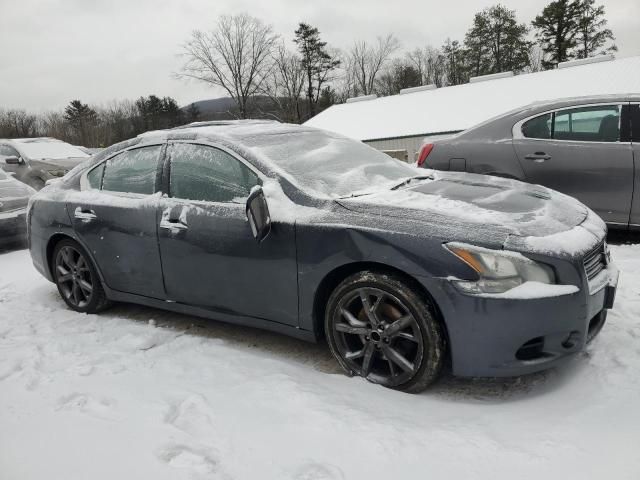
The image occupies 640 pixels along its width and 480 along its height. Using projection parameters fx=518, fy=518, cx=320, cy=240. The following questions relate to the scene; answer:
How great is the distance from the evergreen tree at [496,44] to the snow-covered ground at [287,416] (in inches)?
1900

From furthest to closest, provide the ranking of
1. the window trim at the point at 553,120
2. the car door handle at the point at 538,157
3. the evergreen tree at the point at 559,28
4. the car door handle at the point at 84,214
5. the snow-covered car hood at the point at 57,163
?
the evergreen tree at the point at 559,28
the snow-covered car hood at the point at 57,163
the car door handle at the point at 538,157
the window trim at the point at 553,120
the car door handle at the point at 84,214

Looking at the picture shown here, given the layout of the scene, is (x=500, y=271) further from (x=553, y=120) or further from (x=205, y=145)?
(x=553, y=120)

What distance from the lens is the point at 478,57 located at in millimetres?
48688

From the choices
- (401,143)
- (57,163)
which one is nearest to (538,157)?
(57,163)

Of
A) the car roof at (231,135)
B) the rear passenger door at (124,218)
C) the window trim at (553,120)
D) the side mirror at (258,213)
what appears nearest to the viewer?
the side mirror at (258,213)

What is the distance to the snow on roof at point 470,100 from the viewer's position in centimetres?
2228

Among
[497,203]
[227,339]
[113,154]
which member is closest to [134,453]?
[227,339]

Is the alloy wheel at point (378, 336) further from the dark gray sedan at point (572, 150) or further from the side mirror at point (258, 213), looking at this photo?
the dark gray sedan at point (572, 150)

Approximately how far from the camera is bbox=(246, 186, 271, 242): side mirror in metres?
2.97

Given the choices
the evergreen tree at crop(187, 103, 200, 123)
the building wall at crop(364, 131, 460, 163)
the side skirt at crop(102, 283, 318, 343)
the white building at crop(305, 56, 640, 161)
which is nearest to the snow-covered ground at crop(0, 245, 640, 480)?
the side skirt at crop(102, 283, 318, 343)

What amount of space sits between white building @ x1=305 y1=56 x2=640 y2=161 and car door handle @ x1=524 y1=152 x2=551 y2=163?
54.9 ft

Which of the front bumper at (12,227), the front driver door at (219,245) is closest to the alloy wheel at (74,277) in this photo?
the front driver door at (219,245)

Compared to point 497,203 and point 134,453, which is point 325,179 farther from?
point 134,453

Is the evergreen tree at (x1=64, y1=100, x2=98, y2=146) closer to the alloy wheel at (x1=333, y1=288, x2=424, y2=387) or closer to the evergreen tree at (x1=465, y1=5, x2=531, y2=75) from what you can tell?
the evergreen tree at (x1=465, y1=5, x2=531, y2=75)
